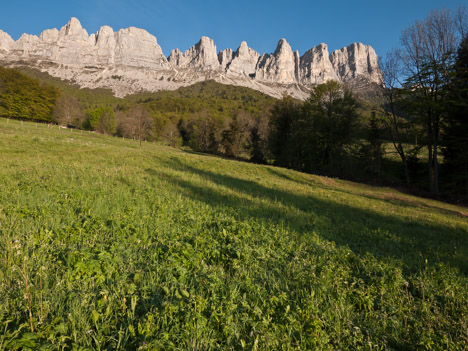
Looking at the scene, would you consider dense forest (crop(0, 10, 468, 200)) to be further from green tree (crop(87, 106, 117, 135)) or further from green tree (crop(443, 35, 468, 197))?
green tree (crop(87, 106, 117, 135))

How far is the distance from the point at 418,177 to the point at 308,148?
20031mm

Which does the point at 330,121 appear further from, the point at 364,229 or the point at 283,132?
the point at 364,229

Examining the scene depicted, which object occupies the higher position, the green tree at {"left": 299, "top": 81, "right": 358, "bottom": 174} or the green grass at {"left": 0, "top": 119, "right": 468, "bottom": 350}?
the green tree at {"left": 299, "top": 81, "right": 358, "bottom": 174}

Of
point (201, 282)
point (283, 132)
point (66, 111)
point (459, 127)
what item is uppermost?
point (66, 111)

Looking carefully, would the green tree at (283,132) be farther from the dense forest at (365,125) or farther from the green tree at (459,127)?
the green tree at (459,127)

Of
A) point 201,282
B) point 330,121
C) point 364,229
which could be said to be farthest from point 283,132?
point 201,282

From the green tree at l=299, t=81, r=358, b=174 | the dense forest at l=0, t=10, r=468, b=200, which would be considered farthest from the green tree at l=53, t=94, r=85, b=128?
the green tree at l=299, t=81, r=358, b=174

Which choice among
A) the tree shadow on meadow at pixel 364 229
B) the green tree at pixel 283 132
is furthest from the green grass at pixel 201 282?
the green tree at pixel 283 132

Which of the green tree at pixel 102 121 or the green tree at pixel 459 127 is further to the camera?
the green tree at pixel 102 121

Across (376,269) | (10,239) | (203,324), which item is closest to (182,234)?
(203,324)

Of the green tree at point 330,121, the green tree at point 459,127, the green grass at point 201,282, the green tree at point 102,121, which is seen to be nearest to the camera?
the green grass at point 201,282

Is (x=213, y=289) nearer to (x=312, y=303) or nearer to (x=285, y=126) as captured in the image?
(x=312, y=303)

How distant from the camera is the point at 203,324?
243 cm

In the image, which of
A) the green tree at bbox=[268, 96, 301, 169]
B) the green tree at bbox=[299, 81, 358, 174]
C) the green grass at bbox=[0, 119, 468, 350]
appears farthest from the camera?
the green tree at bbox=[268, 96, 301, 169]
